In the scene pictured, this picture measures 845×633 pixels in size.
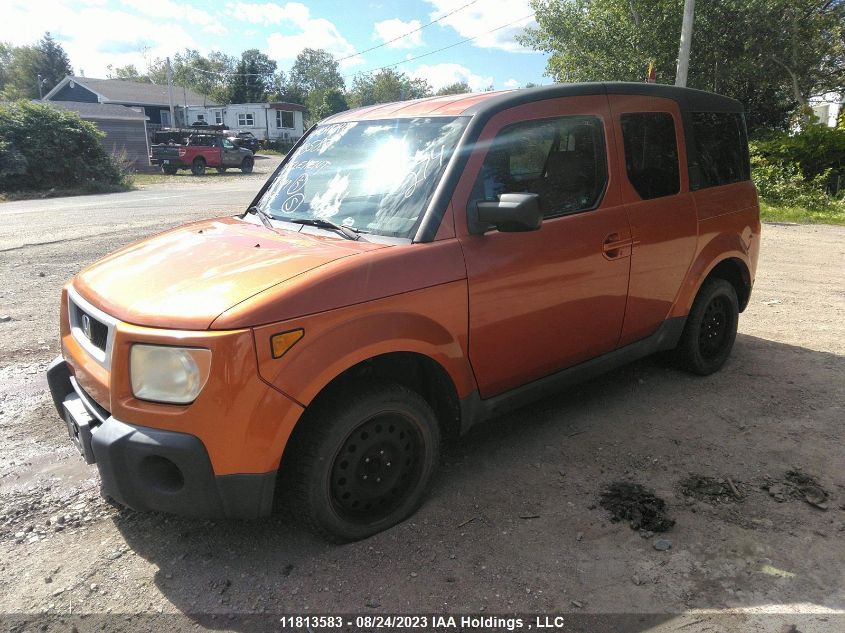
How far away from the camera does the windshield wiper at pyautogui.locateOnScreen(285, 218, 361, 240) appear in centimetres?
302

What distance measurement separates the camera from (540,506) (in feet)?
10.2

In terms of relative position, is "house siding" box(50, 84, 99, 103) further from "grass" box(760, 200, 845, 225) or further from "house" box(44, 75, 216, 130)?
"grass" box(760, 200, 845, 225)

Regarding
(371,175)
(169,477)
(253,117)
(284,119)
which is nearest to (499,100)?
(371,175)

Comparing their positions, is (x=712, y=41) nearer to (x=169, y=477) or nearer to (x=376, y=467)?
(x=376, y=467)

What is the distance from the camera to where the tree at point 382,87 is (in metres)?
85.1

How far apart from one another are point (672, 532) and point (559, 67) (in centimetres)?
2213

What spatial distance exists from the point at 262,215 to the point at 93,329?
4.04ft

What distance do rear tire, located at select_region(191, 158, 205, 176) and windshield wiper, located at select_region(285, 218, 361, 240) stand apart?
2921 centimetres

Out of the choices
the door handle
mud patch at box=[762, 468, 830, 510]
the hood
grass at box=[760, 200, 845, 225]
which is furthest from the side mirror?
grass at box=[760, 200, 845, 225]

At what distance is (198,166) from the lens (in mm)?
30109

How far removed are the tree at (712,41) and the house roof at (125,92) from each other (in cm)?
3921

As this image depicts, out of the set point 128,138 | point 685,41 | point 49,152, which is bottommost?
point 49,152

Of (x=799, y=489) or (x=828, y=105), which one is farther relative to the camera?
(x=828, y=105)

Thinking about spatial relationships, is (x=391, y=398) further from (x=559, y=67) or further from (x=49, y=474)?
(x=559, y=67)
